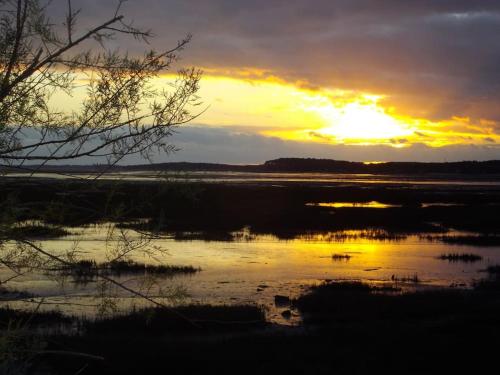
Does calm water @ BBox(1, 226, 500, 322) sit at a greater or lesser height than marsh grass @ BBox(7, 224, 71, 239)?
lesser

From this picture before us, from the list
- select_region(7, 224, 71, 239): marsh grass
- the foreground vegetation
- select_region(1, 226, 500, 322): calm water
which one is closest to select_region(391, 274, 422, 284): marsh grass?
select_region(1, 226, 500, 322): calm water

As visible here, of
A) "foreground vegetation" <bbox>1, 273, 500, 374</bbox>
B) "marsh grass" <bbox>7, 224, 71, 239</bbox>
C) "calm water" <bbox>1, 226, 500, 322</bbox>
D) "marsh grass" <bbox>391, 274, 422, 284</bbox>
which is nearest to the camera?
"marsh grass" <bbox>7, 224, 71, 239</bbox>

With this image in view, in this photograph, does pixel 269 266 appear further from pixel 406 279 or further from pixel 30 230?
pixel 30 230

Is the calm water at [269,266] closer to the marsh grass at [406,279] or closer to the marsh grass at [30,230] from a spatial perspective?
the marsh grass at [406,279]

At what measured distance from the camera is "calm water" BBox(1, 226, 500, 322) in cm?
2070

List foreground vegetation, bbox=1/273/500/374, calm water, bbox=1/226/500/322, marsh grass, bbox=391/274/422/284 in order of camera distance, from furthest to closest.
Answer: marsh grass, bbox=391/274/422/284, calm water, bbox=1/226/500/322, foreground vegetation, bbox=1/273/500/374

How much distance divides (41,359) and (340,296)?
10633 mm

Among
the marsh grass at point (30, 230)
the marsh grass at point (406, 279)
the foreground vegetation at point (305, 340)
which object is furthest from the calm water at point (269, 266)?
the marsh grass at point (30, 230)

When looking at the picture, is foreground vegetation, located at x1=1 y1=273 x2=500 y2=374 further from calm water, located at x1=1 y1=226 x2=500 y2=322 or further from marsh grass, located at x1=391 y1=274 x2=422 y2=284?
marsh grass, located at x1=391 y1=274 x2=422 y2=284

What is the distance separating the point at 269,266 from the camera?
27.1 m

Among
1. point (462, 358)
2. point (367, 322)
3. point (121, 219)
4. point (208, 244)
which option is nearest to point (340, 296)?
point (367, 322)

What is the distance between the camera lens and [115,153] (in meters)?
5.63

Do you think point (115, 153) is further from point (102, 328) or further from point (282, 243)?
point (282, 243)

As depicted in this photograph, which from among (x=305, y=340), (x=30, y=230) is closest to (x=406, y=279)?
(x=305, y=340)
